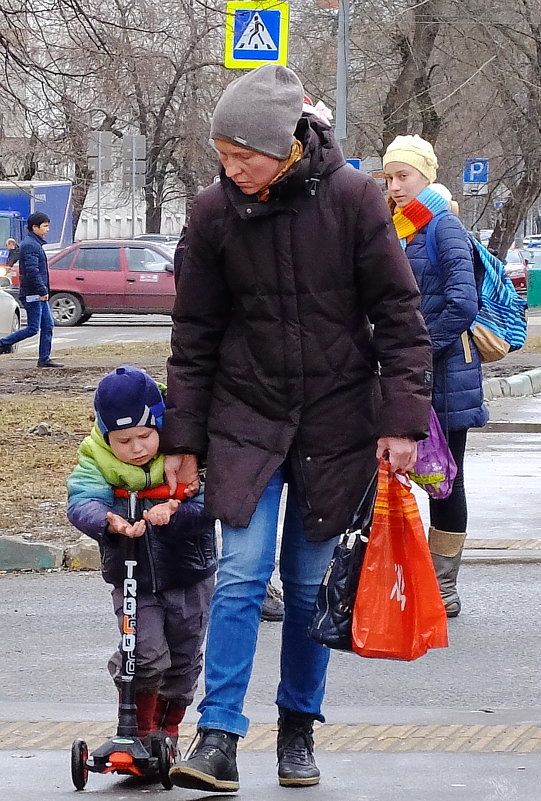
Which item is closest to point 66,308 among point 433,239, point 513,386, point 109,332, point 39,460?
point 109,332

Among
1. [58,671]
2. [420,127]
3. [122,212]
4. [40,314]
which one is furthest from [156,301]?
[122,212]

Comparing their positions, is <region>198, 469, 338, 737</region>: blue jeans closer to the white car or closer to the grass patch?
the grass patch

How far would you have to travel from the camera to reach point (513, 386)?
1499cm

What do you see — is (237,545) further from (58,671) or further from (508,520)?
(508,520)

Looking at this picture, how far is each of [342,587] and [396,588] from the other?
138 mm

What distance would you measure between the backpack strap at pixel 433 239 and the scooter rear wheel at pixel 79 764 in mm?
2679

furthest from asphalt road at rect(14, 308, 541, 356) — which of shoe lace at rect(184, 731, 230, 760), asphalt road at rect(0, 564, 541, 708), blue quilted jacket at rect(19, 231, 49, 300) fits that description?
shoe lace at rect(184, 731, 230, 760)

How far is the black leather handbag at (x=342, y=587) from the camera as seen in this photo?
3832 mm

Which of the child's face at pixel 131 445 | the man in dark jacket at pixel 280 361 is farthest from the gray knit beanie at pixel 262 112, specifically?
the child's face at pixel 131 445

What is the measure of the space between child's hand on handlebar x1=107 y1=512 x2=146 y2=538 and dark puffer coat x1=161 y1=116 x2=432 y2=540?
8.0 inches

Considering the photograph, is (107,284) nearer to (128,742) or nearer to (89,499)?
(89,499)

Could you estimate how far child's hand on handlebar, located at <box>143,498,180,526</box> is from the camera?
3791 mm

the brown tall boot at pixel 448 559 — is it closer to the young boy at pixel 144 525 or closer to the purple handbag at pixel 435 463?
the purple handbag at pixel 435 463

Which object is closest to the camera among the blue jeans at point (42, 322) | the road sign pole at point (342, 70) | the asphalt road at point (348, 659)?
the asphalt road at point (348, 659)
